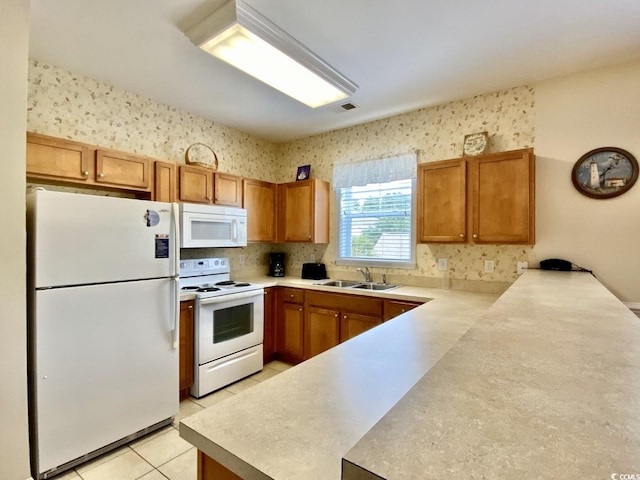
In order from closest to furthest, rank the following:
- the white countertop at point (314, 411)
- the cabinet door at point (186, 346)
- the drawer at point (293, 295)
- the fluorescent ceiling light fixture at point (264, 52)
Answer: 1. the white countertop at point (314, 411)
2. the fluorescent ceiling light fixture at point (264, 52)
3. the cabinet door at point (186, 346)
4. the drawer at point (293, 295)

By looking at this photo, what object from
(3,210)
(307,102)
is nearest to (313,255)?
(307,102)

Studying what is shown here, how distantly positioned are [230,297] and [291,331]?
2.91 feet

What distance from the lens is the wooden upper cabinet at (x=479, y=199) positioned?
7.92ft

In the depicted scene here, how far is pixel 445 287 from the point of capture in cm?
304

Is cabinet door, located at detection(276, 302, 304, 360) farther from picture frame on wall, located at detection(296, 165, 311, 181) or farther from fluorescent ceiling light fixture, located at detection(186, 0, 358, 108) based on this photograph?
fluorescent ceiling light fixture, located at detection(186, 0, 358, 108)

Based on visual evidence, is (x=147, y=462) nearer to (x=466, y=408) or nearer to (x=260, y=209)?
(x=466, y=408)

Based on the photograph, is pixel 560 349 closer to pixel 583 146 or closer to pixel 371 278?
pixel 583 146

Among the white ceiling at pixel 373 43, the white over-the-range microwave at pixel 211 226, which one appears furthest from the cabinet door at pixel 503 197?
the white over-the-range microwave at pixel 211 226

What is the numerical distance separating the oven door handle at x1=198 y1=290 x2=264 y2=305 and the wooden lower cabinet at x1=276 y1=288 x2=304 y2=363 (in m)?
0.35

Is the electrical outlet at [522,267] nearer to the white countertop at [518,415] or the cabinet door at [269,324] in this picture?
the white countertop at [518,415]

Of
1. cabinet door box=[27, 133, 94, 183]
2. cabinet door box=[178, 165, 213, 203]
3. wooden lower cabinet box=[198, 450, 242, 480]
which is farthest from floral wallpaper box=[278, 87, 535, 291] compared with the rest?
wooden lower cabinet box=[198, 450, 242, 480]

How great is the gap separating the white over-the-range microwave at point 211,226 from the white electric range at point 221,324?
1.09ft

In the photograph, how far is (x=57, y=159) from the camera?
2.23m

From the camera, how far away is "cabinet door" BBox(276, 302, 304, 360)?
11.1 feet
